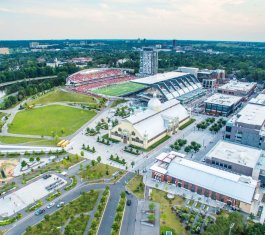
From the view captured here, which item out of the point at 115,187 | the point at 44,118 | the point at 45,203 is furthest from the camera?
the point at 44,118

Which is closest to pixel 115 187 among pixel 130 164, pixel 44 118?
pixel 130 164

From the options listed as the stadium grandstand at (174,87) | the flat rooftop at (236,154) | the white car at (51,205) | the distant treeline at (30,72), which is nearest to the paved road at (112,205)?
the white car at (51,205)

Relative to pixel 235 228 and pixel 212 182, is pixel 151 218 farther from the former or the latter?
pixel 212 182

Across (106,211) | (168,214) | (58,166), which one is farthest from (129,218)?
(58,166)

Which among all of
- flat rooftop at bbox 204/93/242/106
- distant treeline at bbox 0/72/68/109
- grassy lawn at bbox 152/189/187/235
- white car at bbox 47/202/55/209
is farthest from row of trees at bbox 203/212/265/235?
distant treeline at bbox 0/72/68/109

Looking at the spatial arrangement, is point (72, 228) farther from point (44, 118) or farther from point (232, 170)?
point (44, 118)
